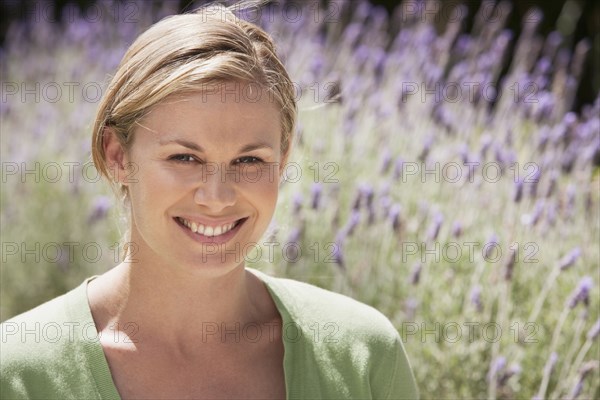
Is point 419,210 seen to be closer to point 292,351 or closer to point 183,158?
point 292,351

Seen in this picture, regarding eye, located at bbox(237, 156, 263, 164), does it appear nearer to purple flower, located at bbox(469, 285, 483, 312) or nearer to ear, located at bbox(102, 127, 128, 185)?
ear, located at bbox(102, 127, 128, 185)

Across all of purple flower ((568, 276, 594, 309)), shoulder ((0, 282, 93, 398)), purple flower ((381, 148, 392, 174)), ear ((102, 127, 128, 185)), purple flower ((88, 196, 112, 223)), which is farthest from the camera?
purple flower ((88, 196, 112, 223))

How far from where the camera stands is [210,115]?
5.91 feet

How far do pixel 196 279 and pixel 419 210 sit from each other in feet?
5.24

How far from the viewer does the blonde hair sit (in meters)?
1.81

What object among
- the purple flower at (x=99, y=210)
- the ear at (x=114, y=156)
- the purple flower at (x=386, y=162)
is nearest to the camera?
the ear at (x=114, y=156)

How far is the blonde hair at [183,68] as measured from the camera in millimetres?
1812

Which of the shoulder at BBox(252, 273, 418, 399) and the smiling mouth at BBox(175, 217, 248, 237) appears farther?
the shoulder at BBox(252, 273, 418, 399)

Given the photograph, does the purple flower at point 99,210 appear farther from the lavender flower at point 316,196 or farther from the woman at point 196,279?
the woman at point 196,279

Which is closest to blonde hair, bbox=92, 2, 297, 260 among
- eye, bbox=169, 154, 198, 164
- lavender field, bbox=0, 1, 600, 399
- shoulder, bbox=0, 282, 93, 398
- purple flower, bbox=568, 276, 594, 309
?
eye, bbox=169, 154, 198, 164

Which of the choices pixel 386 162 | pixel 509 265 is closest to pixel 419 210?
pixel 386 162

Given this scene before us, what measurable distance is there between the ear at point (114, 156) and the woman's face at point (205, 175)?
41 mm

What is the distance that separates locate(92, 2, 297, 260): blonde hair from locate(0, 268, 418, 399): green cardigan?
36 centimetres

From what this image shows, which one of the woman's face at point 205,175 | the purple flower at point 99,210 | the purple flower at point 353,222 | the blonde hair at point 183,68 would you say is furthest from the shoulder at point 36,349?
the purple flower at point 99,210
